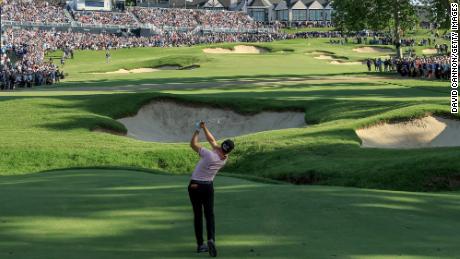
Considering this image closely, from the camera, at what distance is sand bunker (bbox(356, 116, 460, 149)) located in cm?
3712

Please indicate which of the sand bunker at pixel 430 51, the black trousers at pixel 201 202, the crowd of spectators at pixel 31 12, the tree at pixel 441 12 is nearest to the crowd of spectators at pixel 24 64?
the crowd of spectators at pixel 31 12

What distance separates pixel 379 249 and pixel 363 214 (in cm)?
281

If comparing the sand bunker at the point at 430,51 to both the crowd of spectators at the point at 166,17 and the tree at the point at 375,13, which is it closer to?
the tree at the point at 375,13

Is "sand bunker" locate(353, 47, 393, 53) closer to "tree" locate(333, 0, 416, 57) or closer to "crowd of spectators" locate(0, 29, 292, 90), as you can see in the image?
"crowd of spectators" locate(0, 29, 292, 90)

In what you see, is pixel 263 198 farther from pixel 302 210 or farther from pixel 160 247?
pixel 160 247

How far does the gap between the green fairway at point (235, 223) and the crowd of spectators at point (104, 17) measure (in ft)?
403

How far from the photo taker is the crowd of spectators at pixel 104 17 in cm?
13975

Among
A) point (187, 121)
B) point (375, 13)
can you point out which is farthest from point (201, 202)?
point (375, 13)

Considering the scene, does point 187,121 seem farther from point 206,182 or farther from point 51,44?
point 51,44

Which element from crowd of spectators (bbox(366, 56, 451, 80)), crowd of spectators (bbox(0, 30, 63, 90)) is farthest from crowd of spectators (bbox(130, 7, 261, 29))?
crowd of spectators (bbox(366, 56, 451, 80))

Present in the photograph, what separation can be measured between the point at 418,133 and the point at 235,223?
966 inches

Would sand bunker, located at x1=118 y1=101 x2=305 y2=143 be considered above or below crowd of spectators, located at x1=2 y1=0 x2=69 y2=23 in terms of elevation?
below

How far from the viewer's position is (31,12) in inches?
4993

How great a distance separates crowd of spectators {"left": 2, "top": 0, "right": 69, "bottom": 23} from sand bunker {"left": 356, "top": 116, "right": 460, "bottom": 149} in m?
93.7
